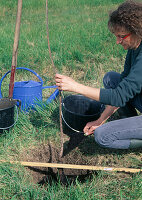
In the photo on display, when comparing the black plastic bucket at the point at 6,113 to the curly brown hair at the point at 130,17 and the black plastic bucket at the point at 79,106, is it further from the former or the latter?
the curly brown hair at the point at 130,17

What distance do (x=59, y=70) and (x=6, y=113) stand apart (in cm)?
184

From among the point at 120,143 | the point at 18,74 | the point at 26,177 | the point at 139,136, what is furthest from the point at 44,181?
the point at 18,74

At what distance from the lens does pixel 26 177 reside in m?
1.97

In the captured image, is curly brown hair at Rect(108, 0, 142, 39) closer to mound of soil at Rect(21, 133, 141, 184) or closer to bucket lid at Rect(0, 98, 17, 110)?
mound of soil at Rect(21, 133, 141, 184)

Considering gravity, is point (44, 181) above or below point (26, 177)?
below

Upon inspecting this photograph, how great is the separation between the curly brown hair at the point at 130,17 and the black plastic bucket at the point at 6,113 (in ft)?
4.24

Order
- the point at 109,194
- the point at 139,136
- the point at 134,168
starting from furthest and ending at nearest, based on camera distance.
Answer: the point at 134,168 → the point at 139,136 → the point at 109,194

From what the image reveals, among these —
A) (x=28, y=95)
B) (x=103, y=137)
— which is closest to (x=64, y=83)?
(x=103, y=137)

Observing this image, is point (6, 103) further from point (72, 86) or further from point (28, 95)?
point (72, 86)

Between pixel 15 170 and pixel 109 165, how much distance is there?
2.79 feet

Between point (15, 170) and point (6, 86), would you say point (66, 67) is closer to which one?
point (6, 86)

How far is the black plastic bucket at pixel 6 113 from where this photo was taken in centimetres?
232

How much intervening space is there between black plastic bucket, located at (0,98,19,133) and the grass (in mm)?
91

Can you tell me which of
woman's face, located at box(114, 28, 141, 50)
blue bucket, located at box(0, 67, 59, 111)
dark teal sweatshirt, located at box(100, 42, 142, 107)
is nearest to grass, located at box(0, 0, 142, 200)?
blue bucket, located at box(0, 67, 59, 111)
